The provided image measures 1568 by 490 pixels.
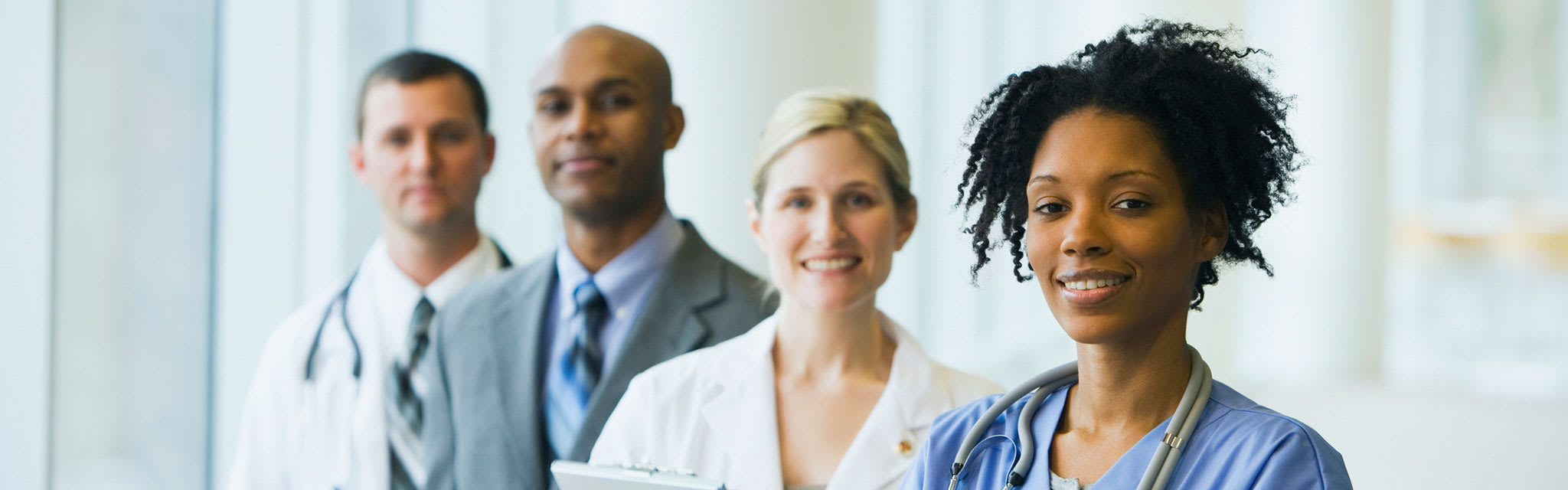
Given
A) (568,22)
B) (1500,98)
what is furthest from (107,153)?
(1500,98)

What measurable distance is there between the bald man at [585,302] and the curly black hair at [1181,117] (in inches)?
32.9

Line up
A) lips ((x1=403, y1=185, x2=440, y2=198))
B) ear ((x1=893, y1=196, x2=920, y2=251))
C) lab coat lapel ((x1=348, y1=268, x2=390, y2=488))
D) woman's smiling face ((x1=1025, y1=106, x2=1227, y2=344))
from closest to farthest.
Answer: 1. woman's smiling face ((x1=1025, y1=106, x2=1227, y2=344))
2. ear ((x1=893, y1=196, x2=920, y2=251))
3. lab coat lapel ((x1=348, y1=268, x2=390, y2=488))
4. lips ((x1=403, y1=185, x2=440, y2=198))

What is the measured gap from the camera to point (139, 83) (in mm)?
2928

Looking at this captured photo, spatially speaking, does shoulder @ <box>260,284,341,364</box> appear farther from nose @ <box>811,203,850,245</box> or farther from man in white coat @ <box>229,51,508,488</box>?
nose @ <box>811,203,850,245</box>

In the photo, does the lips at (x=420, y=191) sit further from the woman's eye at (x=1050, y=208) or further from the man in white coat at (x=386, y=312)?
the woman's eye at (x=1050, y=208)

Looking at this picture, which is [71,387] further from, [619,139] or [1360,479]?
[1360,479]

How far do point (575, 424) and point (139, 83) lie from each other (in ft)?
4.34

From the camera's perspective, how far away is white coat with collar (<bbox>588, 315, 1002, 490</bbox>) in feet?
7.25

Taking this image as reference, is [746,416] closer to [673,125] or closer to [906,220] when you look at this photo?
[906,220]

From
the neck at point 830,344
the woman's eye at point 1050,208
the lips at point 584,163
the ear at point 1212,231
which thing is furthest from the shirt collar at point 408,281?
the ear at point 1212,231

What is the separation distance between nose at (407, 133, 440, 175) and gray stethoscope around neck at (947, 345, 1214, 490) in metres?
1.30

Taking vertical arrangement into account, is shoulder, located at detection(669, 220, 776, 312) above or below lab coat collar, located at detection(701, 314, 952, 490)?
above

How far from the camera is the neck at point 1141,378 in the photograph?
1.67 meters

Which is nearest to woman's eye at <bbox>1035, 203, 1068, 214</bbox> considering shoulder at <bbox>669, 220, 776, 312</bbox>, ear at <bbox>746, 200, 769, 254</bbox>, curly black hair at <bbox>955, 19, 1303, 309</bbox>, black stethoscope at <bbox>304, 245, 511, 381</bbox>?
curly black hair at <bbox>955, 19, 1303, 309</bbox>
